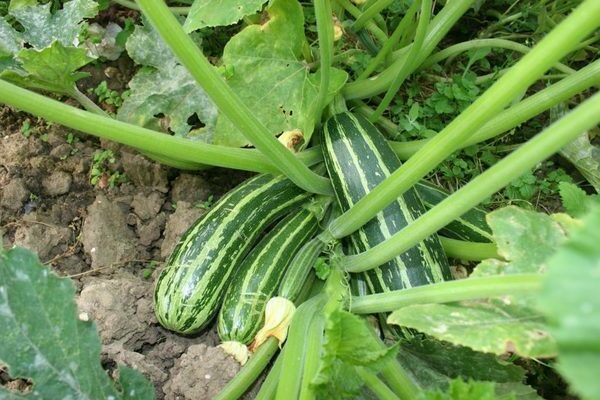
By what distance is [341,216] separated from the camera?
2.05m

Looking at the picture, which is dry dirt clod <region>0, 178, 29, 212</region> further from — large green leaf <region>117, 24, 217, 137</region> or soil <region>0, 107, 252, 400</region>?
large green leaf <region>117, 24, 217, 137</region>

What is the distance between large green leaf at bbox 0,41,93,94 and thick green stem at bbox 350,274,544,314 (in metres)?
1.19

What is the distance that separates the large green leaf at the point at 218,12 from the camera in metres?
2.02

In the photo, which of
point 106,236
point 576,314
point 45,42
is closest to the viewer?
point 576,314

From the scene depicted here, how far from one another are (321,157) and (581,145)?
1.01 m

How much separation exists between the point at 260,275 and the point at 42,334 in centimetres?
86

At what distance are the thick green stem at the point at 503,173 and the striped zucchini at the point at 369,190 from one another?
0.86 feet

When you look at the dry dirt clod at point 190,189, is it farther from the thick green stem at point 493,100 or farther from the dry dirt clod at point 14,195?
the thick green stem at point 493,100

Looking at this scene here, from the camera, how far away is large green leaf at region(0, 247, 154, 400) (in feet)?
4.49

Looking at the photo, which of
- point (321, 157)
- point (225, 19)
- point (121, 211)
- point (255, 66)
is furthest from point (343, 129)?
point (121, 211)

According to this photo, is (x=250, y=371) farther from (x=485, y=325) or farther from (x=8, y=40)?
(x=8, y=40)

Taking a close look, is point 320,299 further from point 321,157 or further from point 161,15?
point 161,15

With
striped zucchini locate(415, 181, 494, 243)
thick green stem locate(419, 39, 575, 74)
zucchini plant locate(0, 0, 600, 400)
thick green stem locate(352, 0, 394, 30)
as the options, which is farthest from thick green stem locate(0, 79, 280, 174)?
thick green stem locate(419, 39, 575, 74)

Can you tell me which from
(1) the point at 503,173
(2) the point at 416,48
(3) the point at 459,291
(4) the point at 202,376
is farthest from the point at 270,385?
(2) the point at 416,48
